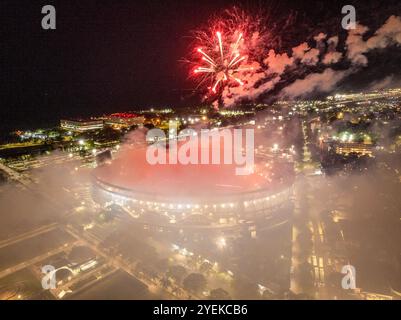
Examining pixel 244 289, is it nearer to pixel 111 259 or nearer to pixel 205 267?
pixel 205 267

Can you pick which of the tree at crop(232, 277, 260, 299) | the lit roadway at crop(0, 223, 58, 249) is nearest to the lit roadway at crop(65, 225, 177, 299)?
the lit roadway at crop(0, 223, 58, 249)

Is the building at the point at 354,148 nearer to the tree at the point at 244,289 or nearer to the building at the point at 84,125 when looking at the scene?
the tree at the point at 244,289

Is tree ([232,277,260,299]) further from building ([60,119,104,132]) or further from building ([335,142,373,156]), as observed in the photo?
building ([60,119,104,132])

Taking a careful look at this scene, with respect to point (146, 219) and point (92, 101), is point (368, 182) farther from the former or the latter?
point (92, 101)

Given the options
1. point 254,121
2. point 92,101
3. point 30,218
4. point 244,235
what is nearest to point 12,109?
point 92,101

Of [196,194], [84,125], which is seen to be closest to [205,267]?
[196,194]
